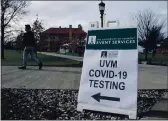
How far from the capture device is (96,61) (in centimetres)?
537

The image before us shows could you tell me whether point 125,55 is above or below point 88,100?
above

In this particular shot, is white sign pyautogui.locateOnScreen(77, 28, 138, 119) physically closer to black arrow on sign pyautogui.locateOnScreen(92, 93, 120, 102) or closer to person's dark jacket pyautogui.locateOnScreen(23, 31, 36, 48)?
black arrow on sign pyautogui.locateOnScreen(92, 93, 120, 102)

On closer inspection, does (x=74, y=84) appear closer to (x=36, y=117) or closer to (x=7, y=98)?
(x=7, y=98)

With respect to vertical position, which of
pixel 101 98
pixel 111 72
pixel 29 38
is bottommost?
pixel 101 98

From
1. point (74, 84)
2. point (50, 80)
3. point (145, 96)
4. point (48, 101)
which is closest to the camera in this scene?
point (48, 101)

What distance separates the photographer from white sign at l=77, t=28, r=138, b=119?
16.4ft

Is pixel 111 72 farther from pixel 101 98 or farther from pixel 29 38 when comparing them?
pixel 29 38

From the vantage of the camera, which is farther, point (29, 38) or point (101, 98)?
A: point (29, 38)

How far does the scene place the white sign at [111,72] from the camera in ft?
16.4

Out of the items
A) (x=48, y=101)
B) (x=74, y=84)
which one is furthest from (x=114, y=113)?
(x=74, y=84)

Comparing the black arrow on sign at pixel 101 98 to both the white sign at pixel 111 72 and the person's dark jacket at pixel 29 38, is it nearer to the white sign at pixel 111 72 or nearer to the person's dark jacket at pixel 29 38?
the white sign at pixel 111 72

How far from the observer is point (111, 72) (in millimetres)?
5215

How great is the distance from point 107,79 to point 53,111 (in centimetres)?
223

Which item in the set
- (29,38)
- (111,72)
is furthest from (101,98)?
(29,38)
